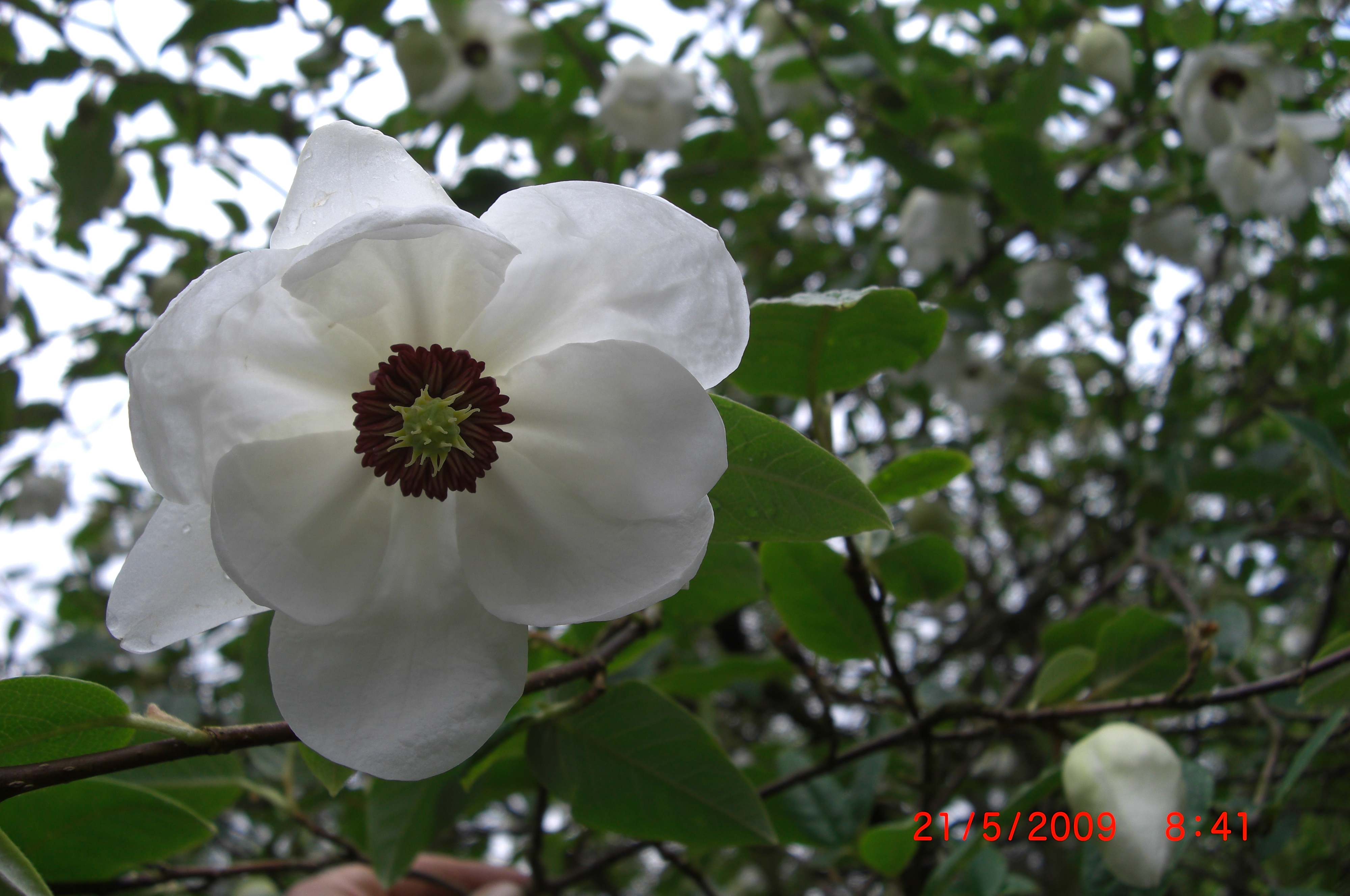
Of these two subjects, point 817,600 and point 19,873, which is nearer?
point 19,873

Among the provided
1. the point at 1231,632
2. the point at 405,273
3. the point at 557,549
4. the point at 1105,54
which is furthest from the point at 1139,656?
the point at 1105,54

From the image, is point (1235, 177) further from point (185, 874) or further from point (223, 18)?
point (185, 874)

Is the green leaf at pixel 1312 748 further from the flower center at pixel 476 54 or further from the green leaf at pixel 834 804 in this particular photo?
the flower center at pixel 476 54

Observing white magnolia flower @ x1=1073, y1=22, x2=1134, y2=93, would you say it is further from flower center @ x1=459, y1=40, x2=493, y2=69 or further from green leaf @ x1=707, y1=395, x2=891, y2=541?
green leaf @ x1=707, y1=395, x2=891, y2=541

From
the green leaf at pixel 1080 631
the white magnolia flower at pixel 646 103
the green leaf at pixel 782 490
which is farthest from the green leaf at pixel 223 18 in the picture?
the green leaf at pixel 1080 631

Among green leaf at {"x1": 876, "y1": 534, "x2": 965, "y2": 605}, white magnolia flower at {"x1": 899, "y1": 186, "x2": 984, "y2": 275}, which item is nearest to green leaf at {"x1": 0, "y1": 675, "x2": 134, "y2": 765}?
green leaf at {"x1": 876, "y1": 534, "x2": 965, "y2": 605}

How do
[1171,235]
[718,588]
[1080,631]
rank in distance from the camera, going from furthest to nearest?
1. [1171,235]
2. [1080,631]
3. [718,588]

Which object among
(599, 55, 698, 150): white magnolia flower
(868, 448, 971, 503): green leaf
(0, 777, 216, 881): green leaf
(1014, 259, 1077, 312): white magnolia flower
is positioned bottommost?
(1014, 259, 1077, 312): white magnolia flower
